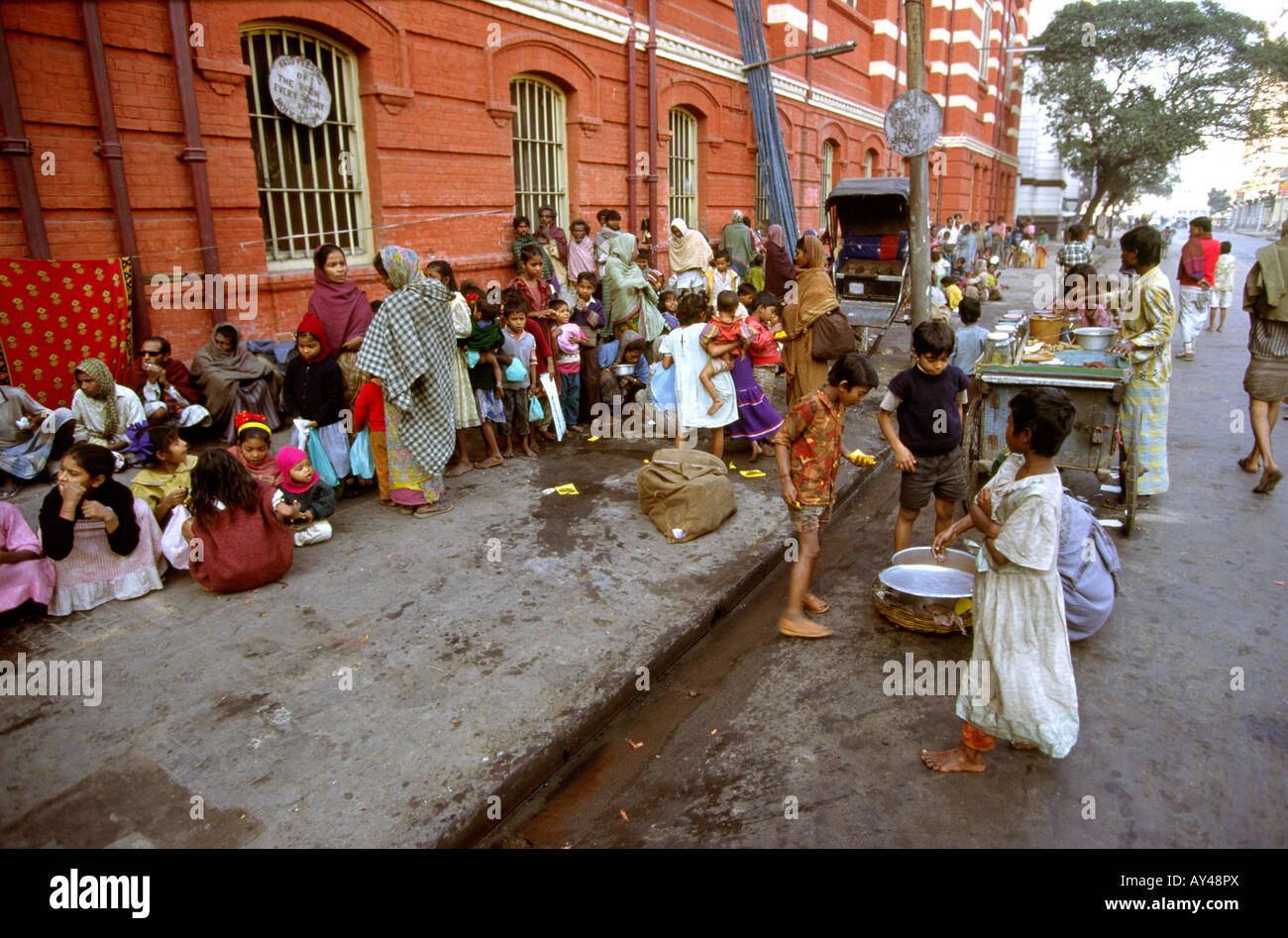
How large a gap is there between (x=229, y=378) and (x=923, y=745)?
20.7 feet

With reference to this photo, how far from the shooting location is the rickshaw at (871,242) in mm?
13773

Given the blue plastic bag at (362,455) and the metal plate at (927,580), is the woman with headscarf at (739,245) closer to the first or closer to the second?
the blue plastic bag at (362,455)

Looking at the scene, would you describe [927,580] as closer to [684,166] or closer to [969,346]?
[969,346]

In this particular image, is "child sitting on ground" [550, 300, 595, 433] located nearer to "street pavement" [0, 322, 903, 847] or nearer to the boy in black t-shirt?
"street pavement" [0, 322, 903, 847]

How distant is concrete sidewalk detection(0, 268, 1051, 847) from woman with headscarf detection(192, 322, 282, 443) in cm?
150

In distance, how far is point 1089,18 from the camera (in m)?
35.5

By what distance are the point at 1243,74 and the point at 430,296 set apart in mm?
43035

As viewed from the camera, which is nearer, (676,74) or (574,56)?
(574,56)

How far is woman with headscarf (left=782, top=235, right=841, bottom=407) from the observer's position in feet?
21.9

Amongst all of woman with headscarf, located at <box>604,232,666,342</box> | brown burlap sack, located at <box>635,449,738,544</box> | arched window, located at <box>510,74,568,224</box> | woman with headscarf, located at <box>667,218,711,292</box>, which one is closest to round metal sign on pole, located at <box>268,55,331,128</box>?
arched window, located at <box>510,74,568,224</box>

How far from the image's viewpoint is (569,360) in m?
7.73

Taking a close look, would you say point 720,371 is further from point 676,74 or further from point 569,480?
point 676,74

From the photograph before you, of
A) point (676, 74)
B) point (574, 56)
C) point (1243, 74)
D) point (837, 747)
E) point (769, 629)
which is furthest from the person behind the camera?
point (1243, 74)
